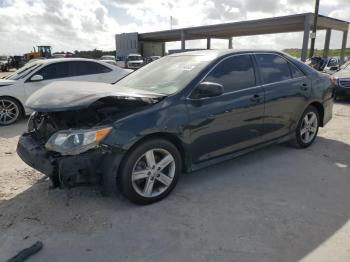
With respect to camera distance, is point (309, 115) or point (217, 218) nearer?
point (217, 218)

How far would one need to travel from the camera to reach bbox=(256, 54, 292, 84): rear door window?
14.7 ft

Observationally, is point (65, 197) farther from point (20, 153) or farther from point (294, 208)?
point (294, 208)

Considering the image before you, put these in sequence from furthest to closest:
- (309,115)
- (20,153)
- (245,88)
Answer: (309,115), (245,88), (20,153)

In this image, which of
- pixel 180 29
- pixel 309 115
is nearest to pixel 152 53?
pixel 180 29

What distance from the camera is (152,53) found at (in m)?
56.0

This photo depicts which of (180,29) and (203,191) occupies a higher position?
(180,29)

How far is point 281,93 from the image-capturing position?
459 cm

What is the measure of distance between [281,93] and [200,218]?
232 cm

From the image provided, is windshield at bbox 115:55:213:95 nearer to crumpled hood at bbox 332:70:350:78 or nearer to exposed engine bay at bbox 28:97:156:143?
exposed engine bay at bbox 28:97:156:143

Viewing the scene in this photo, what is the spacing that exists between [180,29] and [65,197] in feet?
129

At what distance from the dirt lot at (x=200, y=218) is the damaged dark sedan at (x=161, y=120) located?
319 millimetres

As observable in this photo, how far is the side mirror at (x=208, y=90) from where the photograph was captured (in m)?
3.53

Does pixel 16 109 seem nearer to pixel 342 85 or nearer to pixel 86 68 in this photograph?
pixel 86 68

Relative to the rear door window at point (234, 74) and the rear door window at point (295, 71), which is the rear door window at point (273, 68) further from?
the rear door window at point (234, 74)
